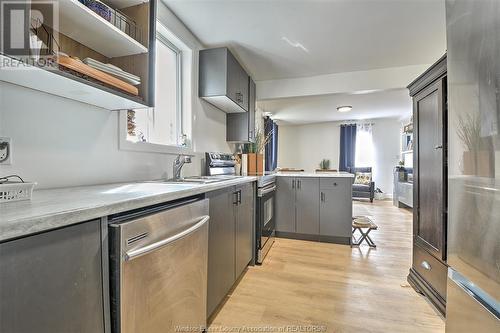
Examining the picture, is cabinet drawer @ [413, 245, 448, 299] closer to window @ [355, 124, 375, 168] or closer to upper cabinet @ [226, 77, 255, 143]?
upper cabinet @ [226, 77, 255, 143]

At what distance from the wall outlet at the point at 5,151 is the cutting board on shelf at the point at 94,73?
39cm

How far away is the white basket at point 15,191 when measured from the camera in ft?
2.37

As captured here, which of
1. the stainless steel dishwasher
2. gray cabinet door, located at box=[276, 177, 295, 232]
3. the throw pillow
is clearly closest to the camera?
the stainless steel dishwasher

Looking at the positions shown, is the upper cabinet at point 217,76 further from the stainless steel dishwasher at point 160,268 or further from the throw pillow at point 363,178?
the throw pillow at point 363,178

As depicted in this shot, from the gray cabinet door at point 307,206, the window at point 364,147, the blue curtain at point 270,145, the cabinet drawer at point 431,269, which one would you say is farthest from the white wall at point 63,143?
the window at point 364,147

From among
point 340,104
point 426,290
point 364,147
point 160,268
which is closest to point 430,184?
point 426,290

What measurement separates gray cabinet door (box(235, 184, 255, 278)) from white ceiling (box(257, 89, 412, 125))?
94.9 inches

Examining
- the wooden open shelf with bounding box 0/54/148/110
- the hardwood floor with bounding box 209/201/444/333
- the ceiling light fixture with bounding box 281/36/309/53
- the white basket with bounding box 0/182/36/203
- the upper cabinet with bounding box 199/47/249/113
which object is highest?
the ceiling light fixture with bounding box 281/36/309/53

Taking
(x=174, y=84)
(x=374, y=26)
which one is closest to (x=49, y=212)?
(x=174, y=84)

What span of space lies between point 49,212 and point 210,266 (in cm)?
104

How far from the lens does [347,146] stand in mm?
7496

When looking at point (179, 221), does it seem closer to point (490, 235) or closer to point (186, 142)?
point (490, 235)

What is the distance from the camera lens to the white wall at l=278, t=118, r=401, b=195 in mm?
7270

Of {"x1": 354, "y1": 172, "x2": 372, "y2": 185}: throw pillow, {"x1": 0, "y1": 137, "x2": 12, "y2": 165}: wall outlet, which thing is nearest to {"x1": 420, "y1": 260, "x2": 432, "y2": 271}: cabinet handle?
{"x1": 0, "y1": 137, "x2": 12, "y2": 165}: wall outlet
